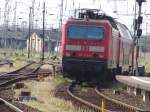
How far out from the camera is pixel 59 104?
634 inches

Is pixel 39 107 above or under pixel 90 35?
under

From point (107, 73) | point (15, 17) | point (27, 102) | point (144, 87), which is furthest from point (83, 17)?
point (15, 17)

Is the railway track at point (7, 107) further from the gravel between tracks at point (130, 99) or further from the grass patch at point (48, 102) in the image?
the gravel between tracks at point (130, 99)

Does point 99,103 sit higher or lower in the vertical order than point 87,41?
lower

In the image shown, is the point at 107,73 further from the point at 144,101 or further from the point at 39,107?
the point at 39,107

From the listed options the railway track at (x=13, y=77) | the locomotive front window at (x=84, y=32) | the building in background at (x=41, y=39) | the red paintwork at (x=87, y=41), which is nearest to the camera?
the red paintwork at (x=87, y=41)

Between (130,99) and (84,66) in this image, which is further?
(84,66)

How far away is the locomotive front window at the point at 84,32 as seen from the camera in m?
24.4

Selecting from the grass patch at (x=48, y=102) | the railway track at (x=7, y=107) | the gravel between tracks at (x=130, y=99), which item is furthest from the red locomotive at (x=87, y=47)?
the railway track at (x=7, y=107)

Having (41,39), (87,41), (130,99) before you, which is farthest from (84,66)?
(41,39)

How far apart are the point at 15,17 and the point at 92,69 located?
74658 mm

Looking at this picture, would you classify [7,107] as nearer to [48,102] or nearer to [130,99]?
[48,102]

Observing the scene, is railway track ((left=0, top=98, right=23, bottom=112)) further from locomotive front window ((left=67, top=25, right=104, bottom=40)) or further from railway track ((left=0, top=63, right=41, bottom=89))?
locomotive front window ((left=67, top=25, right=104, bottom=40))

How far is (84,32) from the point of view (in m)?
24.5
